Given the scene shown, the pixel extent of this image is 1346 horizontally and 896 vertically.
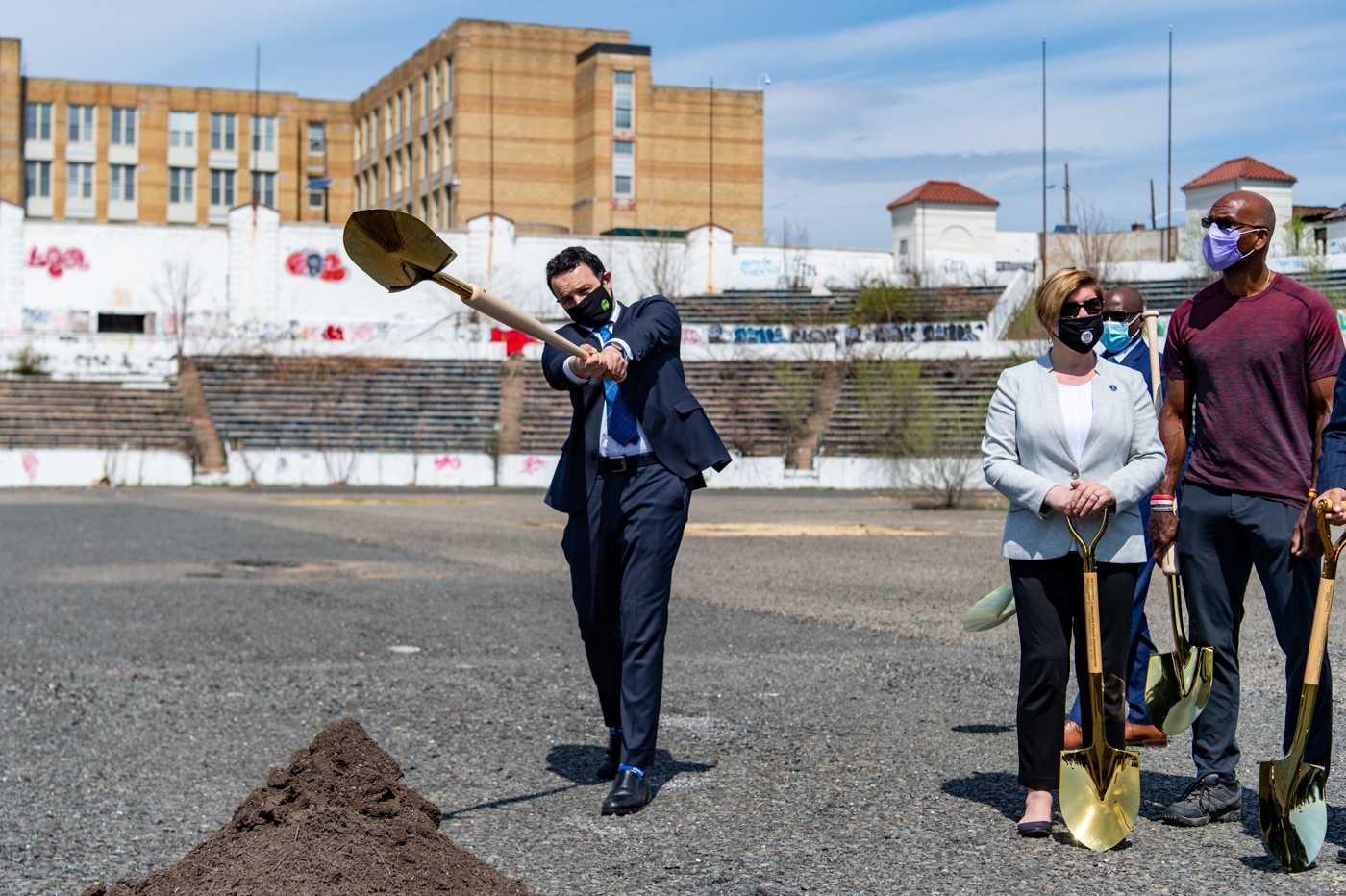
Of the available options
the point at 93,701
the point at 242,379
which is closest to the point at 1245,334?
the point at 93,701

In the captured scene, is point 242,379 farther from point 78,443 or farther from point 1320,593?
point 1320,593

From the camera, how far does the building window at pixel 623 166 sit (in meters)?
69.8

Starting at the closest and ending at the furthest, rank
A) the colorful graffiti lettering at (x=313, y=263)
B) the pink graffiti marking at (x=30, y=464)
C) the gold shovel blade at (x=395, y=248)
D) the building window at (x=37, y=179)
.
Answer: the gold shovel blade at (x=395, y=248), the pink graffiti marking at (x=30, y=464), the colorful graffiti lettering at (x=313, y=263), the building window at (x=37, y=179)

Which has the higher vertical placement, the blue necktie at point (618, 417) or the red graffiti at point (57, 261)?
the red graffiti at point (57, 261)

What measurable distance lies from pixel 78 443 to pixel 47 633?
34.7 metres

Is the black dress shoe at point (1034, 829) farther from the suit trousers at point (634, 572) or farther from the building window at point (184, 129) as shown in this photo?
the building window at point (184, 129)

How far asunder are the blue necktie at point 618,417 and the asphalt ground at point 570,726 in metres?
1.38

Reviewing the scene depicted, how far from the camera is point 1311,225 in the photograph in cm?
5781

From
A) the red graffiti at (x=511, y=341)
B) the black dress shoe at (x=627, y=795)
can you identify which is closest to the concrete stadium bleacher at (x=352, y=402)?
the red graffiti at (x=511, y=341)

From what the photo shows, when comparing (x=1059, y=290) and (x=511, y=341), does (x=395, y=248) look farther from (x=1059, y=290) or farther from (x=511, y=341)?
(x=511, y=341)

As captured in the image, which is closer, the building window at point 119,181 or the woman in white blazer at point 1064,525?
the woman in white blazer at point 1064,525

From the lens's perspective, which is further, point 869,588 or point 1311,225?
point 1311,225

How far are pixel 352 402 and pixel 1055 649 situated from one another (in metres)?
43.7

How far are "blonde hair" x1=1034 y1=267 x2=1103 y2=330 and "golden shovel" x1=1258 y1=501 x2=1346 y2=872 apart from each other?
Result: 3.37 ft
